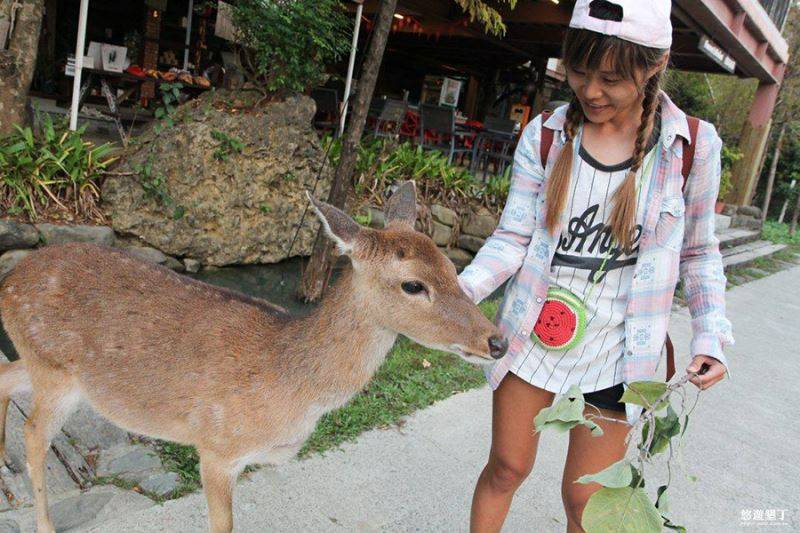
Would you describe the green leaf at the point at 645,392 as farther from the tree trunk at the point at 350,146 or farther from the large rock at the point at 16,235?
the large rock at the point at 16,235

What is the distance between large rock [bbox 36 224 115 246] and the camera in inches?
201

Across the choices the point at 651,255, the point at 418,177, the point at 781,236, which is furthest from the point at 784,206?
the point at 651,255

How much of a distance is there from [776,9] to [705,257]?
14987 mm

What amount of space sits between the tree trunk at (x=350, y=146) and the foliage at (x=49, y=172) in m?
2.00

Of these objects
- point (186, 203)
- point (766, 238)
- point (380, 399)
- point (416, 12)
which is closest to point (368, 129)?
point (416, 12)

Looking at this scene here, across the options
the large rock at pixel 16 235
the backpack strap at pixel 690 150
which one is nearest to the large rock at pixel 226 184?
the large rock at pixel 16 235

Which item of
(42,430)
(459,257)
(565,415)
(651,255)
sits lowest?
(459,257)

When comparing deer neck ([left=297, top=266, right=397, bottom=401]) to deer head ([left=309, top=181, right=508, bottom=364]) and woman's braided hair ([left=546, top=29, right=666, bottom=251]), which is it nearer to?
deer head ([left=309, top=181, right=508, bottom=364])

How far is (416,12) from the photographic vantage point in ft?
36.2

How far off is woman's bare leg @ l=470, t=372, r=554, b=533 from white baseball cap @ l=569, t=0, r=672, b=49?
1267 millimetres

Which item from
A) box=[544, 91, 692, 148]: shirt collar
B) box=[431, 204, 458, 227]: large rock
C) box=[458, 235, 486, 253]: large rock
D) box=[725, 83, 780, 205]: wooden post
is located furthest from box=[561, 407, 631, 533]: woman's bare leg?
box=[725, 83, 780, 205]: wooden post

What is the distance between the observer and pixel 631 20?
6.55 feet

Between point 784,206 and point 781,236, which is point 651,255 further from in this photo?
point 784,206

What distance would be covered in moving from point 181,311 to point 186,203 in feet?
11.8
